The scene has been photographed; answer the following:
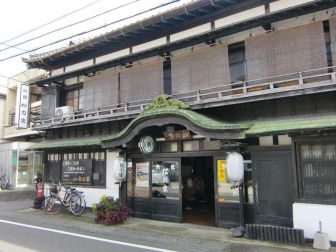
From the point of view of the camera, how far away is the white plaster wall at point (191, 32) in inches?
508

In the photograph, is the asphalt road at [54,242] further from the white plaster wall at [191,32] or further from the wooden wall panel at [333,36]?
the white plaster wall at [191,32]

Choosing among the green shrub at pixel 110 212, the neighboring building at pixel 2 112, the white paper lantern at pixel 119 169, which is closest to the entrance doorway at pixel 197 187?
the green shrub at pixel 110 212

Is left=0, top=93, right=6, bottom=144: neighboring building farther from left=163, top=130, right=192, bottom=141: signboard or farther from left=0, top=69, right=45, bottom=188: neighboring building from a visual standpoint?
left=163, top=130, right=192, bottom=141: signboard

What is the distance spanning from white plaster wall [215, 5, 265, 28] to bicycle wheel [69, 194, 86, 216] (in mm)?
10204

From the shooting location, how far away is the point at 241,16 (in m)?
11.9

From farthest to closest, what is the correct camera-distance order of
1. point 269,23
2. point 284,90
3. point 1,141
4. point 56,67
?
point 1,141 → point 56,67 → point 269,23 → point 284,90

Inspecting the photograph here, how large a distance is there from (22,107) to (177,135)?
1060cm

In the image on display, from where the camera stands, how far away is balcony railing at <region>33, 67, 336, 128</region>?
32.3 feet

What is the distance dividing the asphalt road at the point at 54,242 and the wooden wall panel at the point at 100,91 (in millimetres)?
6555

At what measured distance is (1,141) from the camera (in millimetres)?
31234

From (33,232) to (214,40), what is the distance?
9.92m

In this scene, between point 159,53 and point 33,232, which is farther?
point 159,53

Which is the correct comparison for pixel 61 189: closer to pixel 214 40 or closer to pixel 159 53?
pixel 159 53

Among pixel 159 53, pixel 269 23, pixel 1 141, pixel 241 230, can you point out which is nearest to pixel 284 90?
pixel 269 23
